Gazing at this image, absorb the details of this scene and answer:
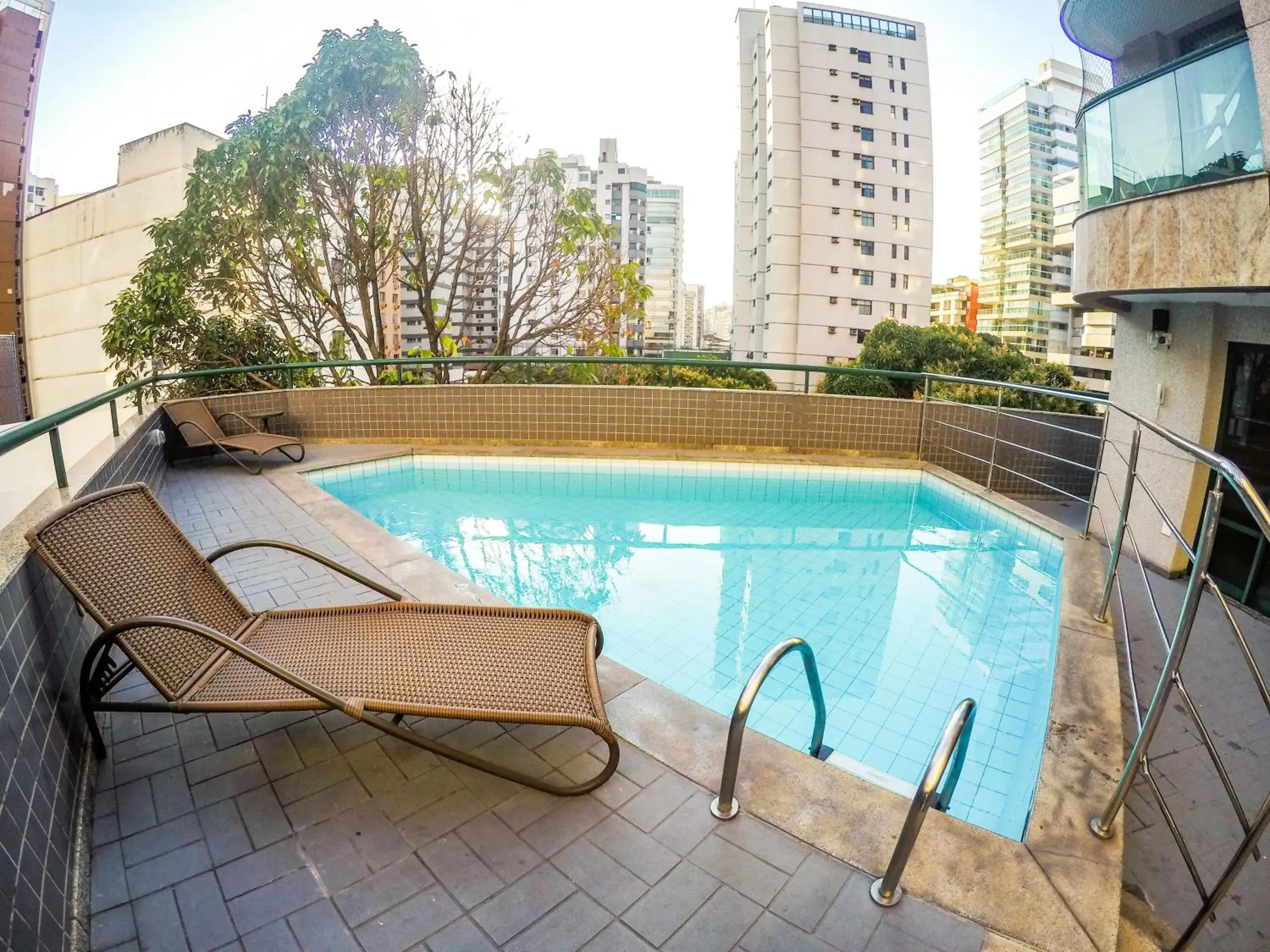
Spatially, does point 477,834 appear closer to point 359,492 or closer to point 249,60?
point 359,492

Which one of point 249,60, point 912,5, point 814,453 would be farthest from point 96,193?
point 912,5

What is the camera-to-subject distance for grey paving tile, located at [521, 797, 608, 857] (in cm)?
184

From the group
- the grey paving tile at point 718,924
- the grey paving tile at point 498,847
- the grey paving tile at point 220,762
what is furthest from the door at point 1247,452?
the grey paving tile at point 220,762

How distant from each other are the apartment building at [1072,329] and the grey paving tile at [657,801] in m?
38.6

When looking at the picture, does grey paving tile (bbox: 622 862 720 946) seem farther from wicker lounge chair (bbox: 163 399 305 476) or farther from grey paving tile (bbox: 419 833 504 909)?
wicker lounge chair (bbox: 163 399 305 476)

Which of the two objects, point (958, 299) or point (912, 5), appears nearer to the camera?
point (912, 5)

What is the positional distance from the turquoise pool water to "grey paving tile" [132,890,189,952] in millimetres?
2244

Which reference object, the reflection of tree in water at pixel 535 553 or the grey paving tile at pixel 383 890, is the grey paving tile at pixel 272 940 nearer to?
the grey paving tile at pixel 383 890

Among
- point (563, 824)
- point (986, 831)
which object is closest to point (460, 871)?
point (563, 824)

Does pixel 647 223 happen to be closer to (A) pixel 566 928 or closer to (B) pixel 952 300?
(B) pixel 952 300

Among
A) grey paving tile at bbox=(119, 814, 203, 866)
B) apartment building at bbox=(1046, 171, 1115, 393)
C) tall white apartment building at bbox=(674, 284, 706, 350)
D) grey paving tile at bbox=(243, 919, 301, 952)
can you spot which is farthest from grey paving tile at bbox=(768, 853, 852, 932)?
tall white apartment building at bbox=(674, 284, 706, 350)

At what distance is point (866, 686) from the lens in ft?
11.3

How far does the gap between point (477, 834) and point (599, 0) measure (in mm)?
20164

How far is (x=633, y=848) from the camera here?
71.9 inches
